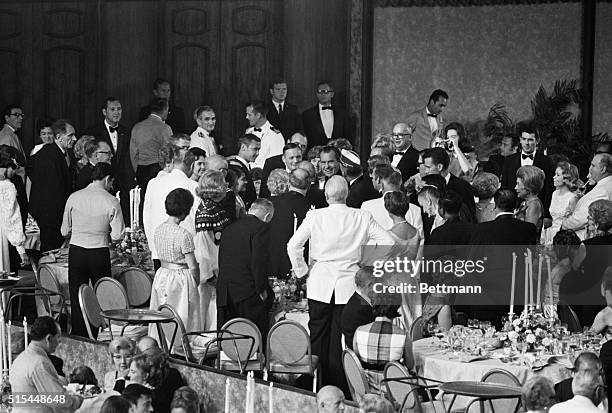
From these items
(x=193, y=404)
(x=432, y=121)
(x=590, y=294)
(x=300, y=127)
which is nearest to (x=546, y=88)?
(x=432, y=121)

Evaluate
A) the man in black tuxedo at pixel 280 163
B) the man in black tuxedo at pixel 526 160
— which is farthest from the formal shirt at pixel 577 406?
the man in black tuxedo at pixel 526 160

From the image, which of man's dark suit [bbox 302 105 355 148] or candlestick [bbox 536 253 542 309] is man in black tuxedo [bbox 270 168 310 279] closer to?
candlestick [bbox 536 253 542 309]

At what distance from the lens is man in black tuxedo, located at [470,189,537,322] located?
8.27 meters

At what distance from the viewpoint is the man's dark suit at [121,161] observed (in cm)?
1256

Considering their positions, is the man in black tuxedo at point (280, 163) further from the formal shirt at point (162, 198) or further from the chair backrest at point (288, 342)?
the chair backrest at point (288, 342)

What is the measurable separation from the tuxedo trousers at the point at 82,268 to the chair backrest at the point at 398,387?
3.08 meters

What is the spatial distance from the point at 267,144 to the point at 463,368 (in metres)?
5.71

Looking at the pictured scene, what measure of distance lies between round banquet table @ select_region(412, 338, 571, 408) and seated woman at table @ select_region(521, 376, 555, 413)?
1059 millimetres

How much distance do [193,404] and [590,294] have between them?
313 cm

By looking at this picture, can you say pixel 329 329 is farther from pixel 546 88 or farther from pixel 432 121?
pixel 546 88

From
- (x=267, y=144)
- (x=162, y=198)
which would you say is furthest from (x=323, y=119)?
(x=162, y=198)

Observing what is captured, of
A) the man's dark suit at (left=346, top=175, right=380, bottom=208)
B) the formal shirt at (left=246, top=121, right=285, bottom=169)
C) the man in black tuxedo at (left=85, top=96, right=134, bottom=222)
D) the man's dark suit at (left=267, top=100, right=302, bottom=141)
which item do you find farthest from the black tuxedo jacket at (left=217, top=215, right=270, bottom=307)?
the man's dark suit at (left=267, top=100, right=302, bottom=141)

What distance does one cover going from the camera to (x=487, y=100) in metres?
14.7

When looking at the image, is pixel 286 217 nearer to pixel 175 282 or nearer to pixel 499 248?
pixel 175 282
